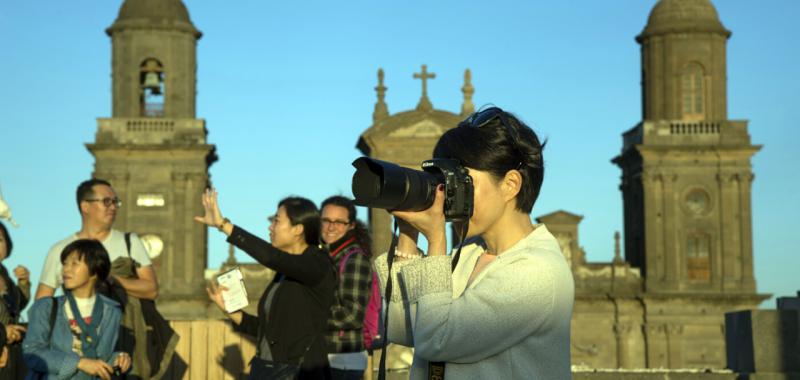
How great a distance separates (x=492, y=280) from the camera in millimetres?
4668

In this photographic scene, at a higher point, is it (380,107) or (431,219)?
(380,107)

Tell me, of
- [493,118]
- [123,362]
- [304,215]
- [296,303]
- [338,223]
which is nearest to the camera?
[493,118]

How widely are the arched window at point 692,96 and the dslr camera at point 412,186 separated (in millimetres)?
42204

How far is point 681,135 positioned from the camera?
46.0 metres

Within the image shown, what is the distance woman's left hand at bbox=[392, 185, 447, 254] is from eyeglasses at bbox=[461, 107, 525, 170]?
1.12 ft

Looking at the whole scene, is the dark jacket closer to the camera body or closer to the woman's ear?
the woman's ear

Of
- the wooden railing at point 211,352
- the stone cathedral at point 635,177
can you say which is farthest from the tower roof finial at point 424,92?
the wooden railing at point 211,352

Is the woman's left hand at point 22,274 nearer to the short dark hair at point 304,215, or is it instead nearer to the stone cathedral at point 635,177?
the short dark hair at point 304,215

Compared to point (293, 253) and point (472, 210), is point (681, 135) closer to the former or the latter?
point (293, 253)

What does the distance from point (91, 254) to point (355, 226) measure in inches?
67.8

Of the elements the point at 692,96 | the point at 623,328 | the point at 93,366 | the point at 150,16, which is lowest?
the point at 93,366

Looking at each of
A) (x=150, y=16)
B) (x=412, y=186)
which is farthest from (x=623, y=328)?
(x=412, y=186)

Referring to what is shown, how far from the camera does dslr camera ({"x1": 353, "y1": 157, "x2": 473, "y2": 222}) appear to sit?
177 inches

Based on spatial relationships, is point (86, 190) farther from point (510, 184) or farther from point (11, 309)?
point (510, 184)
